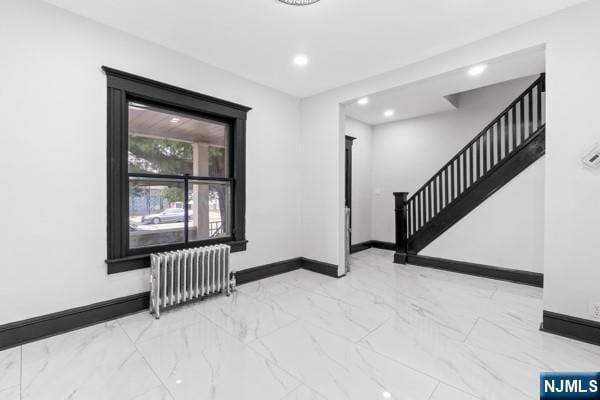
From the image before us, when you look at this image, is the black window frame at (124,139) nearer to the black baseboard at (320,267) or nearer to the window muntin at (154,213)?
the window muntin at (154,213)

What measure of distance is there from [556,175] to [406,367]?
2.19 meters

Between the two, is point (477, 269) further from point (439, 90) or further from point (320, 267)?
point (439, 90)

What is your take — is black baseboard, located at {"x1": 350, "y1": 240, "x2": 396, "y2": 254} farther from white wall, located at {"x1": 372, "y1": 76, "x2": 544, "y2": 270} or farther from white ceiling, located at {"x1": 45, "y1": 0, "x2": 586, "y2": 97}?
white ceiling, located at {"x1": 45, "y1": 0, "x2": 586, "y2": 97}

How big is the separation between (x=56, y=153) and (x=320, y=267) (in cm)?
354

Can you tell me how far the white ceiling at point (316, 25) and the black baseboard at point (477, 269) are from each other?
3.27 meters

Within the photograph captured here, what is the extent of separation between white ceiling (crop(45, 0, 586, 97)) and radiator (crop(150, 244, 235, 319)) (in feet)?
7.69

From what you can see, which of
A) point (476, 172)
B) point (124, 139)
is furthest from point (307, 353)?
point (476, 172)

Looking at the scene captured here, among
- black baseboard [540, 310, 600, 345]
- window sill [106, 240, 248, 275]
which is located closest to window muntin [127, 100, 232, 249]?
window sill [106, 240, 248, 275]

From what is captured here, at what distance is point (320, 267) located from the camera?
14.5 feet

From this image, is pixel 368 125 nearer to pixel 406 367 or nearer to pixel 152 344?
pixel 406 367

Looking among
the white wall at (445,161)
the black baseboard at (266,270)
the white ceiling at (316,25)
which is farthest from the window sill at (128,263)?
the white wall at (445,161)

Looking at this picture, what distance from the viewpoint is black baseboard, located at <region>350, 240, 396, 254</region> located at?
6068 mm

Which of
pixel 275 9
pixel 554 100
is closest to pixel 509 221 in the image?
pixel 554 100

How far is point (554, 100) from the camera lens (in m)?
2.48
